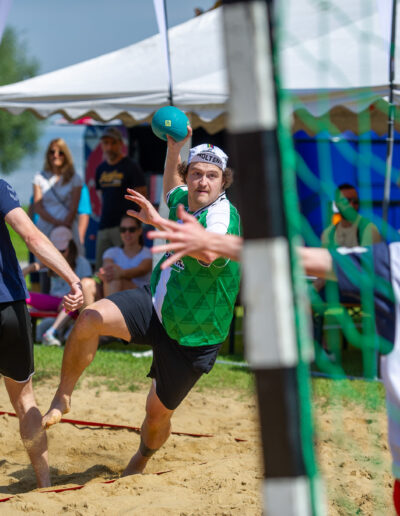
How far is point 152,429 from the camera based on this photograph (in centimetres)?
423

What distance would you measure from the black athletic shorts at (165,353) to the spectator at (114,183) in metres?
4.62

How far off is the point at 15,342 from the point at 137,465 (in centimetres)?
119

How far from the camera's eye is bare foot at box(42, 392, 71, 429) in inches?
149

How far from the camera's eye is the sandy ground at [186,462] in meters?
3.71

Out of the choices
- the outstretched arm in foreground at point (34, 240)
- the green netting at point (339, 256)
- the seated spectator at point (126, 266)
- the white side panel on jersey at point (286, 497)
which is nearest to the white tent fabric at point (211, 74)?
the green netting at point (339, 256)

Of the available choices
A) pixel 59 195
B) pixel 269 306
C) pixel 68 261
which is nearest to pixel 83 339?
pixel 269 306

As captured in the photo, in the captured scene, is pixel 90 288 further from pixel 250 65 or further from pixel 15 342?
pixel 250 65

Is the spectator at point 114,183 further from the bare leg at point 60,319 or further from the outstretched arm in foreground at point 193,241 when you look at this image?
the outstretched arm in foreground at point 193,241

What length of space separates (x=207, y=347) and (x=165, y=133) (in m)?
1.36

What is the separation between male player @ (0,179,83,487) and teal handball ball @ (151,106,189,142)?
3.61 feet

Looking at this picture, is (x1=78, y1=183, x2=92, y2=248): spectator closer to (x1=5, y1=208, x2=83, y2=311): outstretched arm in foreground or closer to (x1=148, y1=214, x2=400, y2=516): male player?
(x1=5, y1=208, x2=83, y2=311): outstretched arm in foreground

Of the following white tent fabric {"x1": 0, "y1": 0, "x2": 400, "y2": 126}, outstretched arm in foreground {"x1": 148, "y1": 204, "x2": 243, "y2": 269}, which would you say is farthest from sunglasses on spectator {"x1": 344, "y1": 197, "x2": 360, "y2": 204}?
outstretched arm in foreground {"x1": 148, "y1": 204, "x2": 243, "y2": 269}

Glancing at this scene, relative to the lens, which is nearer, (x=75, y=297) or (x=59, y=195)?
(x=75, y=297)

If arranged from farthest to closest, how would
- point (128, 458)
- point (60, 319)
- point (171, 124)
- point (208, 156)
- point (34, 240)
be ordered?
point (60, 319)
point (128, 458)
point (171, 124)
point (208, 156)
point (34, 240)
